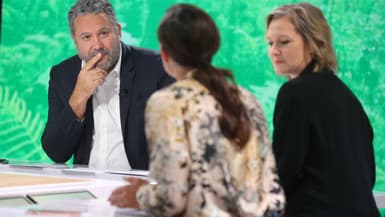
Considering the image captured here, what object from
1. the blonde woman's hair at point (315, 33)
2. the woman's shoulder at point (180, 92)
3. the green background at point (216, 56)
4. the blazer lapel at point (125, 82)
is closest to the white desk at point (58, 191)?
the blazer lapel at point (125, 82)

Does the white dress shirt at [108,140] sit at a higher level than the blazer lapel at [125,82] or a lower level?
lower

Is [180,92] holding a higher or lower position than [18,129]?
higher

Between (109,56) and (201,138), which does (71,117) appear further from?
(201,138)

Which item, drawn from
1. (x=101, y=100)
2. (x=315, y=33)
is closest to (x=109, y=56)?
(x=101, y=100)

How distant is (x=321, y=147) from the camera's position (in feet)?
7.45

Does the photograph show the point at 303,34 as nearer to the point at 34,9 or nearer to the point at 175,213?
the point at 175,213

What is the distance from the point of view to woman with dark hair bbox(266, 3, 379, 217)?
223 centimetres

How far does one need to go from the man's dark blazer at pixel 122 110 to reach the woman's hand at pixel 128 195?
1316 mm

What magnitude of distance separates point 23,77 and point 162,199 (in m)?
6.66

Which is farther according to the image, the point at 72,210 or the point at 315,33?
the point at 315,33

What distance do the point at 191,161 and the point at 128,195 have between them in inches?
15.1

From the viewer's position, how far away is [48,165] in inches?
133

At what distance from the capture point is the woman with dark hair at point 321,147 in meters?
2.23

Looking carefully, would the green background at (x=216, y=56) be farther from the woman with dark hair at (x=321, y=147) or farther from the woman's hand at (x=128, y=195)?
the woman's hand at (x=128, y=195)
